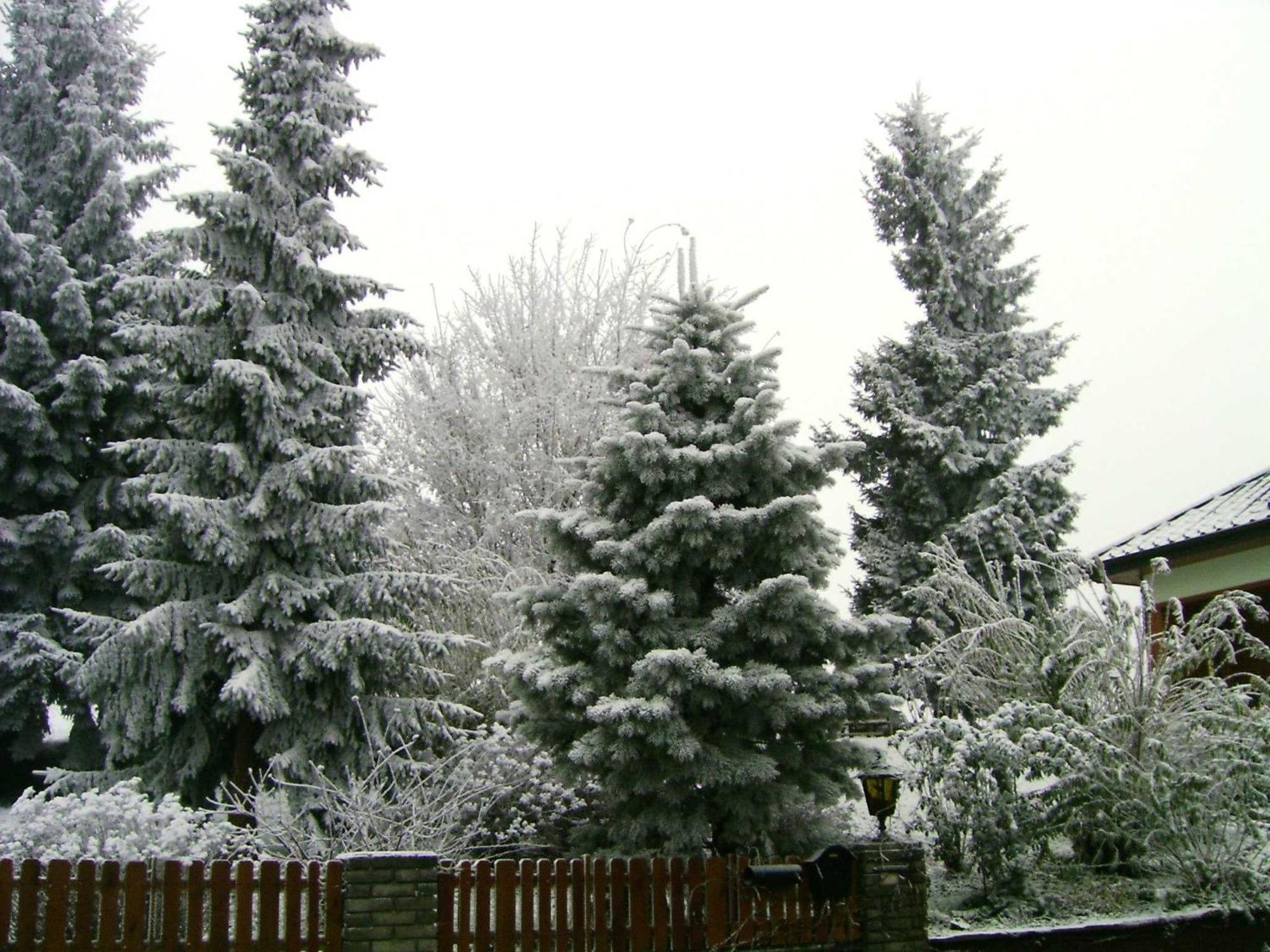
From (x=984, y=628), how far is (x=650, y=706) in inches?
137

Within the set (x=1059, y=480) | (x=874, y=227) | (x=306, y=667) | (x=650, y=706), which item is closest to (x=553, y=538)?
(x=650, y=706)

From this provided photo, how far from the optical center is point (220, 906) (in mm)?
6449

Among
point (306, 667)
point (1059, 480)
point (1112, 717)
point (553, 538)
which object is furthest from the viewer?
point (1059, 480)

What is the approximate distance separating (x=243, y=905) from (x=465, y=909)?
1.31 m

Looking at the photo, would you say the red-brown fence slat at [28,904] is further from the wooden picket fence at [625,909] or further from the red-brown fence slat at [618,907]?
the red-brown fence slat at [618,907]

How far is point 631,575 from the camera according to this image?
8820 millimetres

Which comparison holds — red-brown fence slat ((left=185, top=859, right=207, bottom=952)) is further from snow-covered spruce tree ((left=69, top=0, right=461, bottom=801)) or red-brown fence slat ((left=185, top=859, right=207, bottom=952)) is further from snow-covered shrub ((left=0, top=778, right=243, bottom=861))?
snow-covered spruce tree ((left=69, top=0, right=461, bottom=801))

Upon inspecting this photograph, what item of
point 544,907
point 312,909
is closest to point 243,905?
point 312,909

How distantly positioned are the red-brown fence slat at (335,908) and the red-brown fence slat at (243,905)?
0.43 metres

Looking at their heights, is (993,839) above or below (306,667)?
below

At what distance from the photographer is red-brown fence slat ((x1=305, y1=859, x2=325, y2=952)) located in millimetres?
6473

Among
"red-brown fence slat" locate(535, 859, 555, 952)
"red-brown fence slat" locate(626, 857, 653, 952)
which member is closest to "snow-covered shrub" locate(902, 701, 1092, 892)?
"red-brown fence slat" locate(626, 857, 653, 952)

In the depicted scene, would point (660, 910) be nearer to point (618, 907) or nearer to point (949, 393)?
point (618, 907)

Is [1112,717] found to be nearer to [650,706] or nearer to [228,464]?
[650,706]
